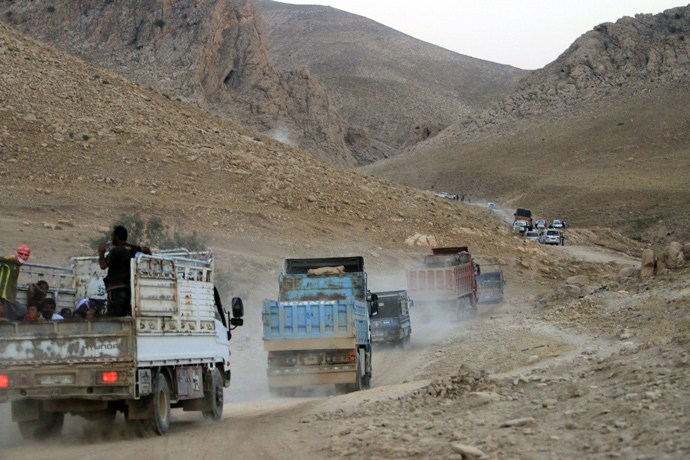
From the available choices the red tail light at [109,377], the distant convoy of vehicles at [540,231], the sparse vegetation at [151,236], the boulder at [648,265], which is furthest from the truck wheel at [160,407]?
the distant convoy of vehicles at [540,231]

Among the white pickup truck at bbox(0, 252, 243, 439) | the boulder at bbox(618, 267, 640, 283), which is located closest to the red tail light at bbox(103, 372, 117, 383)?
the white pickup truck at bbox(0, 252, 243, 439)

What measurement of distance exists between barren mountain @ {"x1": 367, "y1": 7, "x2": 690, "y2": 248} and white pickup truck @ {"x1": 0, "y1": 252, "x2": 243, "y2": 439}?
60.3 metres

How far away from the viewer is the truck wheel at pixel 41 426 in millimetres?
10086

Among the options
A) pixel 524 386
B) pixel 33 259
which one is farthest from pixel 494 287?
pixel 524 386

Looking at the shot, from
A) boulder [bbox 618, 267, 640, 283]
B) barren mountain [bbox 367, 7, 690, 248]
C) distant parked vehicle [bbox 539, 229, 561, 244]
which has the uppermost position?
barren mountain [bbox 367, 7, 690, 248]

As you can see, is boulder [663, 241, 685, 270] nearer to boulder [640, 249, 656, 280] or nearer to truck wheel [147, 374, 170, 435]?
boulder [640, 249, 656, 280]

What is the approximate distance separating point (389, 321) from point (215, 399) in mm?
12117

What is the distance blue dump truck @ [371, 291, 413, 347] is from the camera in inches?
931

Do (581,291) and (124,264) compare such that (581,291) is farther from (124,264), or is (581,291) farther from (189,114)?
(189,114)

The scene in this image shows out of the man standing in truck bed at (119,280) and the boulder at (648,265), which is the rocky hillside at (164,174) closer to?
the boulder at (648,265)

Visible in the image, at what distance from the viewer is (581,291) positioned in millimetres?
30047

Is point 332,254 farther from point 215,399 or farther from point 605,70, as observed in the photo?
point 605,70

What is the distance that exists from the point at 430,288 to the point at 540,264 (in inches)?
687

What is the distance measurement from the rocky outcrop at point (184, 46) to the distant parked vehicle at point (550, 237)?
30902mm
